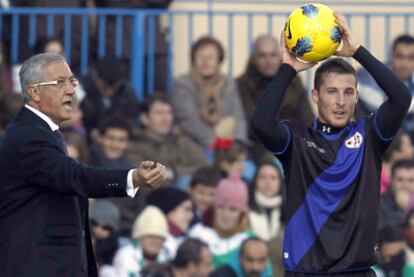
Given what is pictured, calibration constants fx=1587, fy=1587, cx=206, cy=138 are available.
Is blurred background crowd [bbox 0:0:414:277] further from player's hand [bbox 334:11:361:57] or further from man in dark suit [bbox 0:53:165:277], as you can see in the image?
man in dark suit [bbox 0:53:165:277]

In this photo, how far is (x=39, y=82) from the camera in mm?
9797

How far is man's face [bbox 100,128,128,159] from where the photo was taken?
1467cm

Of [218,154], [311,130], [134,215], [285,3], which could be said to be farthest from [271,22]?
[311,130]

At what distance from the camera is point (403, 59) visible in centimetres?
1579

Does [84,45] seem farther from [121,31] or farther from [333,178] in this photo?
[333,178]

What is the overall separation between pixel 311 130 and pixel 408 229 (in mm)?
4373

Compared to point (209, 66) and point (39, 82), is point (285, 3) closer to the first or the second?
point (209, 66)

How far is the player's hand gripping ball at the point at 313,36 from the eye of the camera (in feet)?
33.3

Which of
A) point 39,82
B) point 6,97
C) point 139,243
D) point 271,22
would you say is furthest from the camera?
point 271,22

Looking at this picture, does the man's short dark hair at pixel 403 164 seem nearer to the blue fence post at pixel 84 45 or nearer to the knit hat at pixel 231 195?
the knit hat at pixel 231 195

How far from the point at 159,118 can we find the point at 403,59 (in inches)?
101

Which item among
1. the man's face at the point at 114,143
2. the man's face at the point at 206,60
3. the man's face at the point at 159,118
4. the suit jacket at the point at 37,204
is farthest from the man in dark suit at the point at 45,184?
the man's face at the point at 206,60

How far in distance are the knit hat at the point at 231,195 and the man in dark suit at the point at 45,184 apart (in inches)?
180

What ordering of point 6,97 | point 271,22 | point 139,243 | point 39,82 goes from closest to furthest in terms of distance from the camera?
point 39,82, point 139,243, point 6,97, point 271,22
